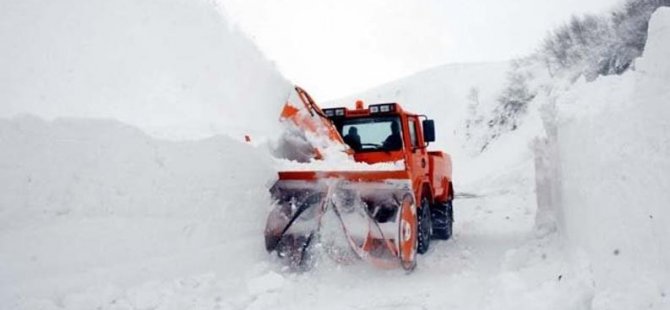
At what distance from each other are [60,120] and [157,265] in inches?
67.9

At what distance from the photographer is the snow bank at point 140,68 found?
22.0 ft

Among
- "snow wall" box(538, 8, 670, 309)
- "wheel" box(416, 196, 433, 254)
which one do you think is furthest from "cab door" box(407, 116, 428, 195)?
"snow wall" box(538, 8, 670, 309)

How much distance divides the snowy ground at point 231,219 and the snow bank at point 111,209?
0.01m

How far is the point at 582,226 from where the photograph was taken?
5711mm

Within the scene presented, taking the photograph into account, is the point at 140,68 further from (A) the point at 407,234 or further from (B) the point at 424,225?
(B) the point at 424,225

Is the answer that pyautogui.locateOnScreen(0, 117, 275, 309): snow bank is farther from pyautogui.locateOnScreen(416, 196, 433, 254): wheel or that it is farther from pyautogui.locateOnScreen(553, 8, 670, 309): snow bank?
pyautogui.locateOnScreen(553, 8, 670, 309): snow bank

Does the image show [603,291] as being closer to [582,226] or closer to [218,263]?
[582,226]

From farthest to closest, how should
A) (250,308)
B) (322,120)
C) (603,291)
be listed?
(322,120) → (250,308) → (603,291)

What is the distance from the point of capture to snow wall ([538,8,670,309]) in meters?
3.66

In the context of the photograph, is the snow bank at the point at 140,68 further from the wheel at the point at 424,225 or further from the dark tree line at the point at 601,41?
the dark tree line at the point at 601,41

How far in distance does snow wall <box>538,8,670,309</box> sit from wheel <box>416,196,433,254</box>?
2.56 meters

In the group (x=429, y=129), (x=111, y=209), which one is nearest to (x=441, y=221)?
(x=429, y=129)

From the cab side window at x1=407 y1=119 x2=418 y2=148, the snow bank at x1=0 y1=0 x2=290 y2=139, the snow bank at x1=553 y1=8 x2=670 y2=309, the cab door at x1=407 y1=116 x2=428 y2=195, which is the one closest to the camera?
the snow bank at x1=553 y1=8 x2=670 y2=309

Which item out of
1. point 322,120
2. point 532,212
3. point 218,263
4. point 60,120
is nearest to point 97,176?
point 60,120
